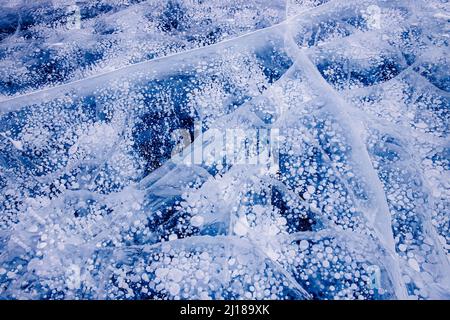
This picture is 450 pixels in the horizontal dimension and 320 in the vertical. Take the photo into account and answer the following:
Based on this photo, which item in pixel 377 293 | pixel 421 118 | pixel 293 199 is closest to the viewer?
pixel 377 293

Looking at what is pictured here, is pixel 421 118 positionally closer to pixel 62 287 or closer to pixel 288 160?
pixel 288 160

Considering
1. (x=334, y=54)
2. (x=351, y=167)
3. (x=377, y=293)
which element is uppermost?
(x=334, y=54)

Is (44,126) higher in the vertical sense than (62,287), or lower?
higher

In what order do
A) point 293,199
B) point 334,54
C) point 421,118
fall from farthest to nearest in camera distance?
point 334,54, point 421,118, point 293,199

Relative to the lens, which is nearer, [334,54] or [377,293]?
[377,293]

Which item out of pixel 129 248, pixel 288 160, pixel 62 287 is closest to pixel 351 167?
pixel 288 160

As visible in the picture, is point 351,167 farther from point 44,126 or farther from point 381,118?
point 44,126

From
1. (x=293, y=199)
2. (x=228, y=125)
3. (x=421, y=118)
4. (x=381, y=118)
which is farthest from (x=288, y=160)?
(x=421, y=118)
